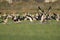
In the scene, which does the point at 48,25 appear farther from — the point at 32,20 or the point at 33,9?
the point at 33,9

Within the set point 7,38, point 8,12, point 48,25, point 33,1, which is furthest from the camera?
point 33,1

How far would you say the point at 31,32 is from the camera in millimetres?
12711

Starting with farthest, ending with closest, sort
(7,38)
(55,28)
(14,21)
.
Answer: (14,21) < (55,28) < (7,38)

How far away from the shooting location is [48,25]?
14844 millimetres

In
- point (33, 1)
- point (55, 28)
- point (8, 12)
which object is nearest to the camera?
point (55, 28)

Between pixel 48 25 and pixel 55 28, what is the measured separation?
3.69ft

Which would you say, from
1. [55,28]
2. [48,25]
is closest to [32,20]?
[48,25]

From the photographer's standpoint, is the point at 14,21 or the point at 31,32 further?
the point at 14,21

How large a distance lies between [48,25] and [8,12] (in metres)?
7.76

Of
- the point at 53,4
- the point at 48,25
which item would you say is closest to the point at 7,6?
the point at 53,4

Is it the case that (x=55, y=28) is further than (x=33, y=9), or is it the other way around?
(x=33, y=9)

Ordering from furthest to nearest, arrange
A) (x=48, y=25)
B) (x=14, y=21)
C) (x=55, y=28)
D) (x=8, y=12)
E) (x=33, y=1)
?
(x=33, y=1) → (x=8, y=12) → (x=14, y=21) → (x=48, y=25) → (x=55, y=28)

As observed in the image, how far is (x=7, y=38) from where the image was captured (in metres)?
11.2

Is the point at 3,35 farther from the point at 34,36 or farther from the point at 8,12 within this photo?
the point at 8,12
